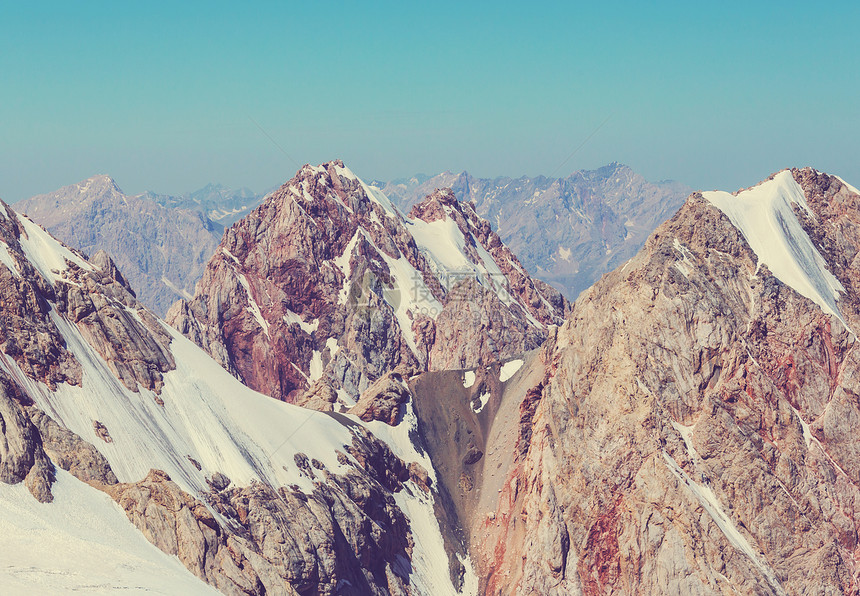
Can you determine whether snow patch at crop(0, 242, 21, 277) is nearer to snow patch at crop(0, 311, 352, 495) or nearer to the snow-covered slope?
snow patch at crop(0, 311, 352, 495)

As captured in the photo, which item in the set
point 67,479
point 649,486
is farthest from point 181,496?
point 649,486

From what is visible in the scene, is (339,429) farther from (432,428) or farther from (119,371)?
(119,371)

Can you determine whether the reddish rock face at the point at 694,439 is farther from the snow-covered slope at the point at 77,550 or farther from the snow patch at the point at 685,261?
the snow-covered slope at the point at 77,550

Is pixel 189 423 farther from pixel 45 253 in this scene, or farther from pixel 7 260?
pixel 45 253

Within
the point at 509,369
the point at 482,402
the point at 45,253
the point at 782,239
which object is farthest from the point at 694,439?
the point at 45,253

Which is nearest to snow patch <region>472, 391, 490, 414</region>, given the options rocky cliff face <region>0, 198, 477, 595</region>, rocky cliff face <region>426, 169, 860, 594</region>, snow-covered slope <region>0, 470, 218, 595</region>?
rocky cliff face <region>426, 169, 860, 594</region>
